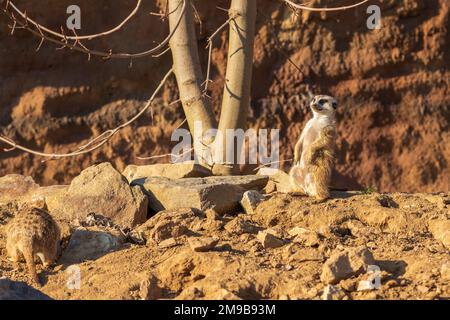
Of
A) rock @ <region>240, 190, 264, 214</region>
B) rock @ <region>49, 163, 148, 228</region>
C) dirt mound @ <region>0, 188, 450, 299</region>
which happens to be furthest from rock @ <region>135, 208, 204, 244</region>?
rock @ <region>240, 190, 264, 214</region>

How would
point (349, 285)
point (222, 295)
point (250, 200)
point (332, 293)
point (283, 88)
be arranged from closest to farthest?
point (222, 295) → point (332, 293) → point (349, 285) → point (250, 200) → point (283, 88)

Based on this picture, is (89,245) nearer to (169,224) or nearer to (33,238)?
(33,238)

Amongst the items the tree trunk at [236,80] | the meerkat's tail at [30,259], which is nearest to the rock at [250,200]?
the tree trunk at [236,80]

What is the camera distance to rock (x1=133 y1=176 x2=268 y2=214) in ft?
20.7

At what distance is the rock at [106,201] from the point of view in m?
6.27

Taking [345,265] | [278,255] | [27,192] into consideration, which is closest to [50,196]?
[27,192]

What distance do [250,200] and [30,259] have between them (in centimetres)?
156

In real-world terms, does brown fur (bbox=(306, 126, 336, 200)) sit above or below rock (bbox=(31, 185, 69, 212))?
above

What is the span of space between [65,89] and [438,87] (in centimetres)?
363

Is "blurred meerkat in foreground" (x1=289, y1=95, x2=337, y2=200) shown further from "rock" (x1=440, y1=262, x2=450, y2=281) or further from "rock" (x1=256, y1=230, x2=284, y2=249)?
"rock" (x1=440, y1=262, x2=450, y2=281)

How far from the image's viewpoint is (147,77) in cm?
918

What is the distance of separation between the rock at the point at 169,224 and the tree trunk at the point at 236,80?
4.10 feet

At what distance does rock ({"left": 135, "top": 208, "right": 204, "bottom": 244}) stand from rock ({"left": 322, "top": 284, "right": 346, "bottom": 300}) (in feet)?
4.22

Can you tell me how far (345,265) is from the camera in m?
4.84
